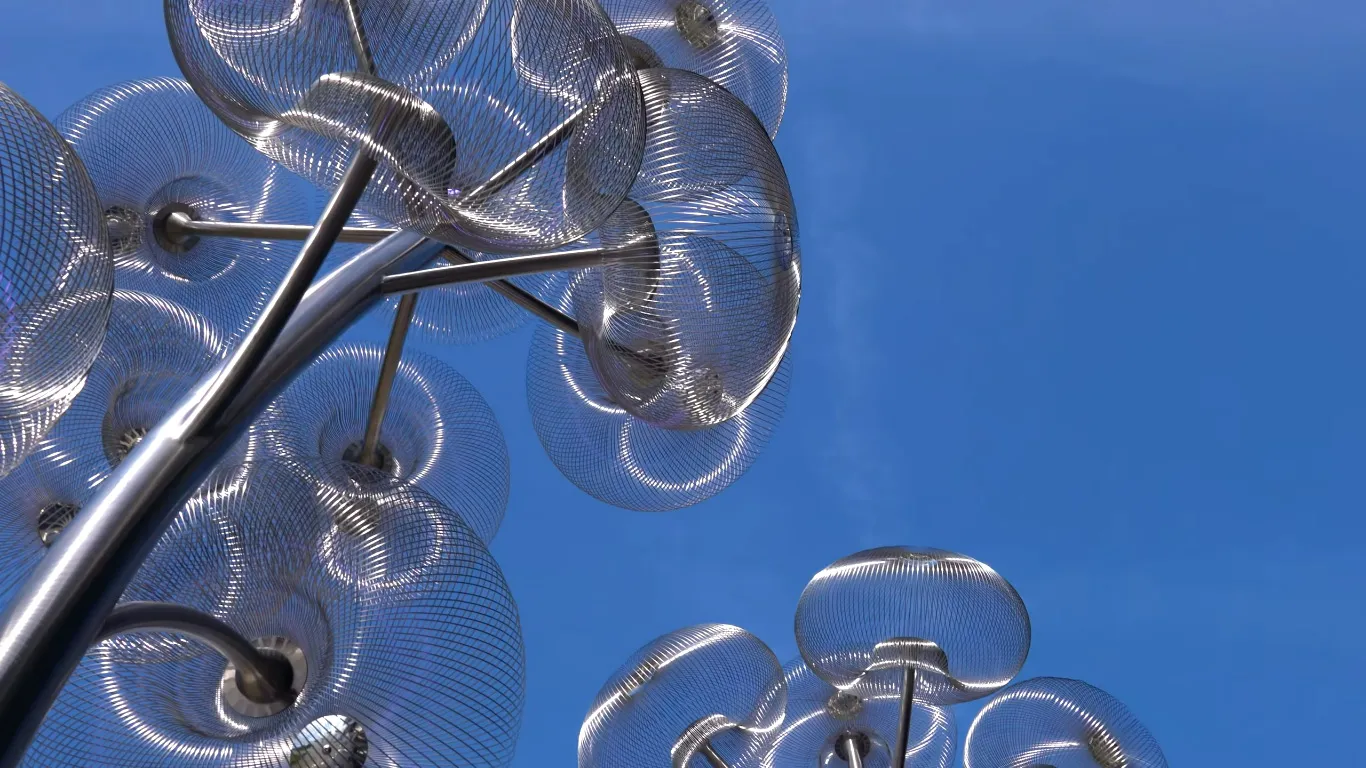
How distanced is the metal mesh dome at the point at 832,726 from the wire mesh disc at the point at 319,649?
3029 millimetres

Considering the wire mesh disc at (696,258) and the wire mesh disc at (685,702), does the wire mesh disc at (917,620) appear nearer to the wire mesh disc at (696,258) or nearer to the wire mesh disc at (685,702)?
the wire mesh disc at (685,702)

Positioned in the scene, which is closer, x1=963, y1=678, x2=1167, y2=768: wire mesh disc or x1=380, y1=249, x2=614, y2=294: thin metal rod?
x1=380, y1=249, x2=614, y2=294: thin metal rod

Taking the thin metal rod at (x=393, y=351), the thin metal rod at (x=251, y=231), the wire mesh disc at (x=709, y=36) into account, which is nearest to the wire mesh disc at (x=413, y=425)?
the thin metal rod at (x=393, y=351)

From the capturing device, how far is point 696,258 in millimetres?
3992

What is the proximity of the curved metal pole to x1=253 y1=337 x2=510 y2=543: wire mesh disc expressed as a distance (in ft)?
6.22

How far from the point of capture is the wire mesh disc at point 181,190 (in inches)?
187

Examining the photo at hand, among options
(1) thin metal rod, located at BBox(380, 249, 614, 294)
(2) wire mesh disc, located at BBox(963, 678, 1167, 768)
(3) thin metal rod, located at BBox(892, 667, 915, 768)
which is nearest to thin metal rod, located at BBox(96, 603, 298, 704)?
(1) thin metal rod, located at BBox(380, 249, 614, 294)

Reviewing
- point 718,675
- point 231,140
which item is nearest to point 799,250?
point 718,675

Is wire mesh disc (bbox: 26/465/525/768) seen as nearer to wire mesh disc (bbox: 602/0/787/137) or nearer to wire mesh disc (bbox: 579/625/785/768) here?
wire mesh disc (bbox: 579/625/785/768)

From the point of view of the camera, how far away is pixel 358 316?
3510mm

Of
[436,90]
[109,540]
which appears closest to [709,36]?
[436,90]

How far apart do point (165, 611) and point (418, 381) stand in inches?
104

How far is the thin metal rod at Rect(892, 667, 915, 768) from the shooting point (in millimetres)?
4844

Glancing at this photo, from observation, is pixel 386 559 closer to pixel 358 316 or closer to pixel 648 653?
pixel 358 316
